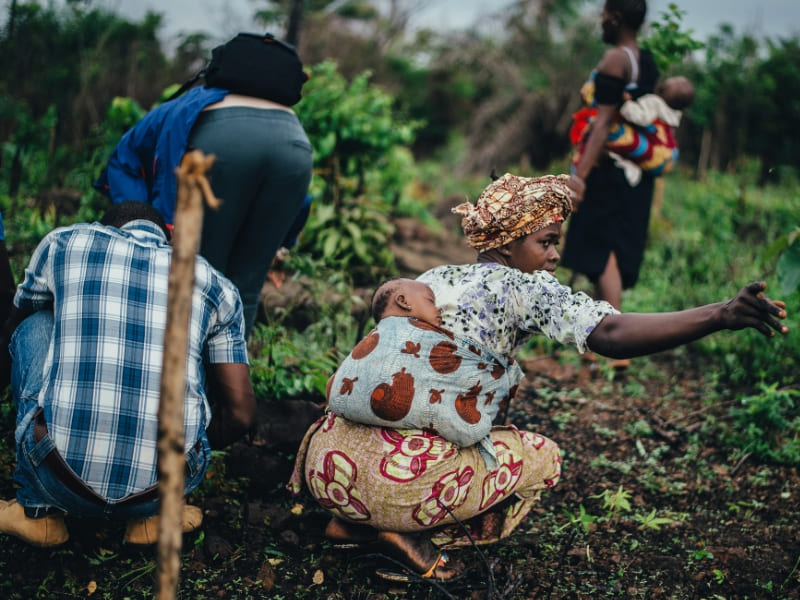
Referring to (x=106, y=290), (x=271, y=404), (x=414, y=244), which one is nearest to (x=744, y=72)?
(x=414, y=244)

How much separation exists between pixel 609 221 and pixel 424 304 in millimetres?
2132

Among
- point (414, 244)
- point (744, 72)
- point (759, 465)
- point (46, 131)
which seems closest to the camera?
point (759, 465)

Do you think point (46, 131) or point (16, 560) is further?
point (46, 131)

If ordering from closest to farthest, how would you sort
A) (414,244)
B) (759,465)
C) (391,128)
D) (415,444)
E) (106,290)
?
(106,290) < (415,444) < (759,465) < (391,128) < (414,244)

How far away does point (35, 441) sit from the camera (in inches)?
76.9

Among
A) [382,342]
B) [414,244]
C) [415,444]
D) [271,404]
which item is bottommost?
[414,244]

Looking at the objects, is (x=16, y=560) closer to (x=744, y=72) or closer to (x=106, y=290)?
(x=106, y=290)

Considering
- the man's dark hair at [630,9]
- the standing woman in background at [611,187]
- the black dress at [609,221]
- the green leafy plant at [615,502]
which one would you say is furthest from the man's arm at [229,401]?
the man's dark hair at [630,9]

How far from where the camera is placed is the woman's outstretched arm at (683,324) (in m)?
1.64

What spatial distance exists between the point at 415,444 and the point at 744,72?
9.00 m

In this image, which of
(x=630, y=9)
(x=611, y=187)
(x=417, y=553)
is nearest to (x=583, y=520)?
(x=417, y=553)

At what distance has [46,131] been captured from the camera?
4.84 m

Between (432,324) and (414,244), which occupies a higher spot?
(432,324)

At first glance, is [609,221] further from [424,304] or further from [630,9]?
[424,304]
